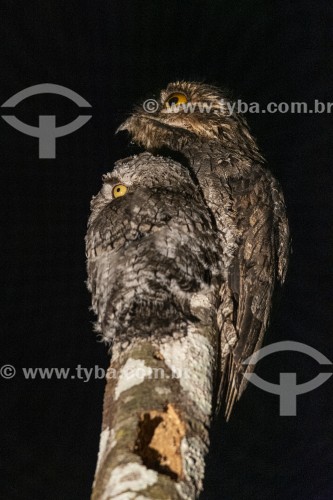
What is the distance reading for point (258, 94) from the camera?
4141mm

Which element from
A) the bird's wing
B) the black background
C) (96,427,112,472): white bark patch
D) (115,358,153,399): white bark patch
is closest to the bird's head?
the black background

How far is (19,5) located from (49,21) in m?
0.23

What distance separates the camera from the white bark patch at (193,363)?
4.93ft

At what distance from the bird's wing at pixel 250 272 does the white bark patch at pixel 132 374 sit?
571 mm

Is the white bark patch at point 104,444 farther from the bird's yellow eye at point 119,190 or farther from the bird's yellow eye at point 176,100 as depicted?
the bird's yellow eye at point 176,100

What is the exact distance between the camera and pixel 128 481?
47.5 inches

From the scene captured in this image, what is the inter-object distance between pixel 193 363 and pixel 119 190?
34.3 inches

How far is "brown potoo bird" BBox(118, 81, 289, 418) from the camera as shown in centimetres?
222

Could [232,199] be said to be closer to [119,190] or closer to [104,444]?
[119,190]

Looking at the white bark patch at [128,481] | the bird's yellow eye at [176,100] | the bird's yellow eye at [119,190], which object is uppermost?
the bird's yellow eye at [176,100]

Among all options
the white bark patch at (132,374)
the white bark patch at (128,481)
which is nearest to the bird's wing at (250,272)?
the white bark patch at (132,374)

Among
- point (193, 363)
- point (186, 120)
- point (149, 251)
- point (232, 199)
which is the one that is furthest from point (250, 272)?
point (186, 120)

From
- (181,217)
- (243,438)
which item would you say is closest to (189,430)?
(181,217)

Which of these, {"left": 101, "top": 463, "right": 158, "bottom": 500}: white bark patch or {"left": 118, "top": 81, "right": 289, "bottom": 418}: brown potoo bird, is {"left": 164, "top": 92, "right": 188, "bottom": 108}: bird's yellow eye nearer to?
{"left": 118, "top": 81, "right": 289, "bottom": 418}: brown potoo bird
